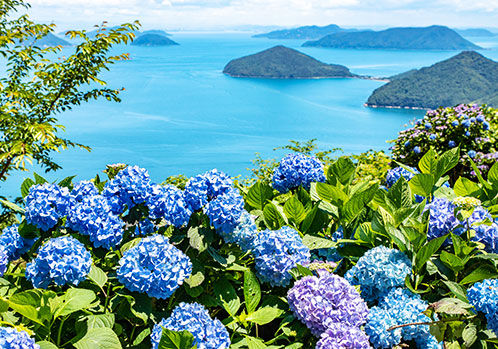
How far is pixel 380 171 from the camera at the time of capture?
525 centimetres

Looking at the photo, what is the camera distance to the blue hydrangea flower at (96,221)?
134 cm

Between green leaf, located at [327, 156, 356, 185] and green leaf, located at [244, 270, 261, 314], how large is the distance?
2.71ft

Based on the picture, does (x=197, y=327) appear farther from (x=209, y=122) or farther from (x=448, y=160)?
(x=209, y=122)

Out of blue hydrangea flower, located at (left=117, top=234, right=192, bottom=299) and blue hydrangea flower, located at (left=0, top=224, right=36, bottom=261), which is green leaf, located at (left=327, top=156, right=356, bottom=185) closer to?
blue hydrangea flower, located at (left=117, top=234, right=192, bottom=299)

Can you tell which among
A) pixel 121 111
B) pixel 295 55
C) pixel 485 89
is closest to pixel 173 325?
pixel 121 111

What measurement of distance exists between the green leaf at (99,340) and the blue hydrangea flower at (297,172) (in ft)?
3.79

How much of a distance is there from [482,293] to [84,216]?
1.20 m

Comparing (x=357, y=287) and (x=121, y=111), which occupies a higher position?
(x=357, y=287)

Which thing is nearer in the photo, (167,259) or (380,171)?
(167,259)

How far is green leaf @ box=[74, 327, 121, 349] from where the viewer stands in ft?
3.55

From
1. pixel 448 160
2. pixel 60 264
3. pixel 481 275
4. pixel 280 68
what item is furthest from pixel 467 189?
pixel 280 68

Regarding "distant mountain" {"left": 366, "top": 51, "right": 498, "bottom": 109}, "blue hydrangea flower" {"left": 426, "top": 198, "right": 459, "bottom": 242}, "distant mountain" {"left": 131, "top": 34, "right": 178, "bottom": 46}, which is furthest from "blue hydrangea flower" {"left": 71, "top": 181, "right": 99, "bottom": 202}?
"distant mountain" {"left": 131, "top": 34, "right": 178, "bottom": 46}

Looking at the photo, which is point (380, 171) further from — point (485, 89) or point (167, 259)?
point (485, 89)

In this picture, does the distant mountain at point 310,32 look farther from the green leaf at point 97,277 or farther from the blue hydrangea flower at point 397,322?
the green leaf at point 97,277
